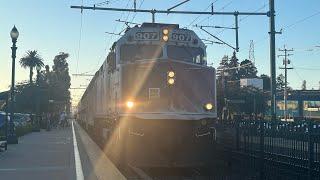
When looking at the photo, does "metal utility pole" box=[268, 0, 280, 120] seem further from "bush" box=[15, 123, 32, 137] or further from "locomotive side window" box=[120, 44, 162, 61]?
"bush" box=[15, 123, 32, 137]

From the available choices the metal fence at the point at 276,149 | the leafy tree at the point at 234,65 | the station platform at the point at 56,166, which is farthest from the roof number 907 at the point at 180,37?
the leafy tree at the point at 234,65

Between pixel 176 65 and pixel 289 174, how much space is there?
17.3ft

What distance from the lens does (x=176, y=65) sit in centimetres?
1530

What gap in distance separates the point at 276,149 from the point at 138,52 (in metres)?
6.19

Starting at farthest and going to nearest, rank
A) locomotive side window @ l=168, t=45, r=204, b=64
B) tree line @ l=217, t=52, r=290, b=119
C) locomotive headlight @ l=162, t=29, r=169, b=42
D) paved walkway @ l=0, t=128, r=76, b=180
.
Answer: tree line @ l=217, t=52, r=290, b=119 < locomotive side window @ l=168, t=45, r=204, b=64 < locomotive headlight @ l=162, t=29, r=169, b=42 < paved walkway @ l=0, t=128, r=76, b=180

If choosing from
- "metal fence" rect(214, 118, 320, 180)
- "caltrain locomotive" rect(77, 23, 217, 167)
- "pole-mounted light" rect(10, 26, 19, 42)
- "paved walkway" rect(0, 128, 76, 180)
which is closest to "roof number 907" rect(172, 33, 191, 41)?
"caltrain locomotive" rect(77, 23, 217, 167)

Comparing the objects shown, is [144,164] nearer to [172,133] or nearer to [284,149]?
[172,133]

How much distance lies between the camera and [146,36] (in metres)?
16.6

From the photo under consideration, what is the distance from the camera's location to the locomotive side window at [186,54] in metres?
16.3

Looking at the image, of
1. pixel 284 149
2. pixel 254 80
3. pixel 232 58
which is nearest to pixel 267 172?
pixel 284 149

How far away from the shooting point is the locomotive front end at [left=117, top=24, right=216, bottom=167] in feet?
48.9

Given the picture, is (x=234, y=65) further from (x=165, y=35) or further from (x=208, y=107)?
(x=208, y=107)

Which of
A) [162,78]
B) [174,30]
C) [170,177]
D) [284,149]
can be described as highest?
[174,30]

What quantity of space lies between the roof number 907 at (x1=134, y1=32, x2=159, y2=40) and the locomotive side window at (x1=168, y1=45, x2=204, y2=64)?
55cm
